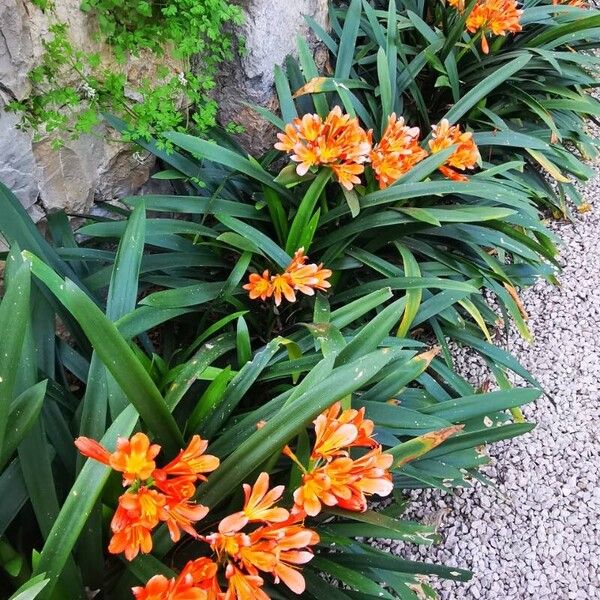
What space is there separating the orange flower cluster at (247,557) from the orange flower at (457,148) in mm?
1210

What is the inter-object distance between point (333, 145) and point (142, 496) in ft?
3.32

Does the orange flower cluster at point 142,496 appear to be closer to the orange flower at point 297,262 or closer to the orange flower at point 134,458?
the orange flower at point 134,458

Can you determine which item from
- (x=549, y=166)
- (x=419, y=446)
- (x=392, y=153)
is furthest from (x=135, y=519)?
(x=549, y=166)

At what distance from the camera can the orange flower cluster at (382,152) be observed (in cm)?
141

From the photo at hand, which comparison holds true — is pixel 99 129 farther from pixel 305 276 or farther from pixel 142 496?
pixel 142 496

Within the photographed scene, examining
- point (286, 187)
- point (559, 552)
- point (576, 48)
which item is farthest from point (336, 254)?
point (576, 48)

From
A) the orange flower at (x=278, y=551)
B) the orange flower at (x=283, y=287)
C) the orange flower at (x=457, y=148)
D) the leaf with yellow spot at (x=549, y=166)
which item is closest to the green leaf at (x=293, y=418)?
the orange flower at (x=278, y=551)

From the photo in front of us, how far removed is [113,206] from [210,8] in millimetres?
582

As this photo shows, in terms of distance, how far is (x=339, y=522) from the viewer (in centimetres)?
118

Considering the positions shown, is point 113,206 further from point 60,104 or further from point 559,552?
point 559,552

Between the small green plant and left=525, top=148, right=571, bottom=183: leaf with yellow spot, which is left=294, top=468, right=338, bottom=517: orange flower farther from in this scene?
left=525, top=148, right=571, bottom=183: leaf with yellow spot

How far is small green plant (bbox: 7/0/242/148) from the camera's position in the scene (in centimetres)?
134

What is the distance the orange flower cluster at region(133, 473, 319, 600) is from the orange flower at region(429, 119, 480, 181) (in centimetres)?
121

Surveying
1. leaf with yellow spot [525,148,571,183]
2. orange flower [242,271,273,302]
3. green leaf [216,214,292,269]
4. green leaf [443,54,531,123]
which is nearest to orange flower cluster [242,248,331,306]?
orange flower [242,271,273,302]
